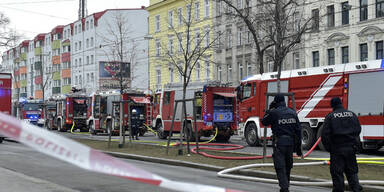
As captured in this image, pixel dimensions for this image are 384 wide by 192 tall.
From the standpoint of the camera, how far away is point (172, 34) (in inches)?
2063

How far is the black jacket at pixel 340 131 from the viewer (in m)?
Answer: 7.79

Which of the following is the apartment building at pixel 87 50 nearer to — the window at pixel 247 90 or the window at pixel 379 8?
the window at pixel 379 8

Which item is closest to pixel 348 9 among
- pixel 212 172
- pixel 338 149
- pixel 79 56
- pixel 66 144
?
pixel 212 172

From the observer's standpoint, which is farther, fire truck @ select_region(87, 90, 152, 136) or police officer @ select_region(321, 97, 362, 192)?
fire truck @ select_region(87, 90, 152, 136)

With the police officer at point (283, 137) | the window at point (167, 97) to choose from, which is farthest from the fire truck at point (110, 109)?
the police officer at point (283, 137)

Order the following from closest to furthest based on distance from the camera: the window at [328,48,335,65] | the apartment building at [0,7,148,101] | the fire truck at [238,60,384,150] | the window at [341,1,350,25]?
the fire truck at [238,60,384,150] → the window at [341,1,350,25] → the window at [328,48,335,65] → the apartment building at [0,7,148,101]

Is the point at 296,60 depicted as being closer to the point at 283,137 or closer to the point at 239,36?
the point at 239,36

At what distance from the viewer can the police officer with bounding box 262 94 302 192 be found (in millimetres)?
8016

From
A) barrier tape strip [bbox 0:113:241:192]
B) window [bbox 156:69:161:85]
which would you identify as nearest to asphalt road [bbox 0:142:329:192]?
barrier tape strip [bbox 0:113:241:192]

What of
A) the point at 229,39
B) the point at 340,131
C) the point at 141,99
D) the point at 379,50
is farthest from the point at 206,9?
the point at 340,131

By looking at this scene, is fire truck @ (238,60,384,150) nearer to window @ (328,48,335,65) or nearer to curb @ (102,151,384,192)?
curb @ (102,151,384,192)

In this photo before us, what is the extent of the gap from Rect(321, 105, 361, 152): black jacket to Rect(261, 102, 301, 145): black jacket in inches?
21.2

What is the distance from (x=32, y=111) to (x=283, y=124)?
41.2 meters

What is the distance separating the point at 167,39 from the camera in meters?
54.2
